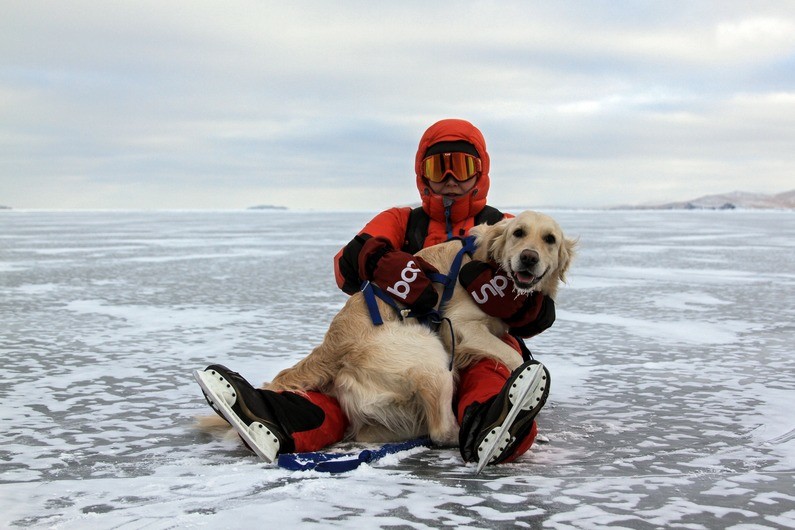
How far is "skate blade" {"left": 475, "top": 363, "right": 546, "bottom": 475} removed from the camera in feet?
8.87

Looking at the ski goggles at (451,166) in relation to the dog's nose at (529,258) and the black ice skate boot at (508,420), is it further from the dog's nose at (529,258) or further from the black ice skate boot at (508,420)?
the black ice skate boot at (508,420)

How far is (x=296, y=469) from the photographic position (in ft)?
8.96

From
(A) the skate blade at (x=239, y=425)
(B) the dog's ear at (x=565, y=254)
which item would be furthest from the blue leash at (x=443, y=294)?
(A) the skate blade at (x=239, y=425)

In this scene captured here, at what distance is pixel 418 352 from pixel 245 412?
0.73 m

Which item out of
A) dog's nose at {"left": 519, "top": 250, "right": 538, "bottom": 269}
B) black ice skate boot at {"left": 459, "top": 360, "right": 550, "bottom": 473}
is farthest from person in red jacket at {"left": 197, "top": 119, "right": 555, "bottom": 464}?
dog's nose at {"left": 519, "top": 250, "right": 538, "bottom": 269}

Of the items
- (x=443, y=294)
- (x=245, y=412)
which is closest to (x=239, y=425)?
(x=245, y=412)

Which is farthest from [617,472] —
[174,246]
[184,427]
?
[174,246]

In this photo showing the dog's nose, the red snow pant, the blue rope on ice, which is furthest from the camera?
the dog's nose

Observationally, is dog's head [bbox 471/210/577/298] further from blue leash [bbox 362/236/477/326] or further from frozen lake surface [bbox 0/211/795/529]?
frozen lake surface [bbox 0/211/795/529]

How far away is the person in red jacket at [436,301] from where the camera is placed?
109 inches

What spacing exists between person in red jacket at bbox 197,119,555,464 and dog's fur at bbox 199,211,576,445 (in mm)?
72

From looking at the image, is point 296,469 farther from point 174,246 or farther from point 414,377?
point 174,246

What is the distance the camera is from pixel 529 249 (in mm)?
3402

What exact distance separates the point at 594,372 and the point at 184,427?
2.46 m
